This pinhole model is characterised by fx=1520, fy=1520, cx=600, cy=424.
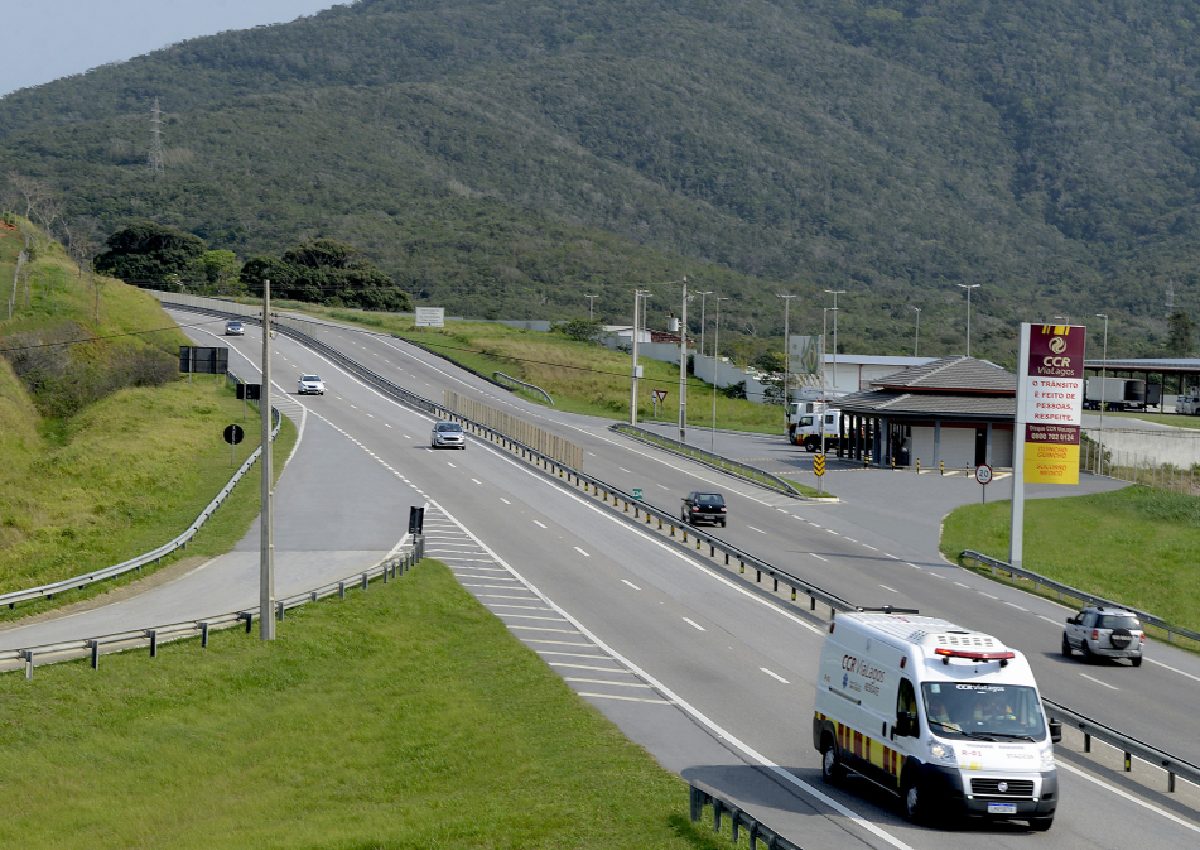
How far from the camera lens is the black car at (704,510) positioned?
62500 millimetres

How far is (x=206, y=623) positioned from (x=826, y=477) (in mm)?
52689

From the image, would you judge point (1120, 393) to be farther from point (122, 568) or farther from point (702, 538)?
point (122, 568)

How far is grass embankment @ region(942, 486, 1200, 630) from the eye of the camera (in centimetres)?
5603

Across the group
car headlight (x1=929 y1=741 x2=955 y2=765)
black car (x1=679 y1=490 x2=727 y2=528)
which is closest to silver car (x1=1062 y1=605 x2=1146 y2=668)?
car headlight (x1=929 y1=741 x2=955 y2=765)

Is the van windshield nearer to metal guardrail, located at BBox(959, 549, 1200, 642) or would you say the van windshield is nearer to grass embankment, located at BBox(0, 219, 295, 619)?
metal guardrail, located at BBox(959, 549, 1200, 642)

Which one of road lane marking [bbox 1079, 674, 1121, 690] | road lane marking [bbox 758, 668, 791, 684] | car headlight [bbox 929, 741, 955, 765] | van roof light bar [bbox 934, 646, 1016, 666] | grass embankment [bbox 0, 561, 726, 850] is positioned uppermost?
van roof light bar [bbox 934, 646, 1016, 666]

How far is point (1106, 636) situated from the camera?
40531 millimetres

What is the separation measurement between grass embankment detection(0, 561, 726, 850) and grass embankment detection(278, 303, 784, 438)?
74317 millimetres

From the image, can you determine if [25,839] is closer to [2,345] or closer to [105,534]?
[105,534]

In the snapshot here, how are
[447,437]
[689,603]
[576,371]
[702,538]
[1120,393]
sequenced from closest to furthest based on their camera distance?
[689,603]
[702,538]
[447,437]
[1120,393]
[576,371]

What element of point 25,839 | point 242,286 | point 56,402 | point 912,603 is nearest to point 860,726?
point 25,839

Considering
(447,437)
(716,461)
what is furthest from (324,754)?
(716,461)

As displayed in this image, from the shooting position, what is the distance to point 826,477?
276 feet

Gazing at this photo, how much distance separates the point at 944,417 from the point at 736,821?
229ft
